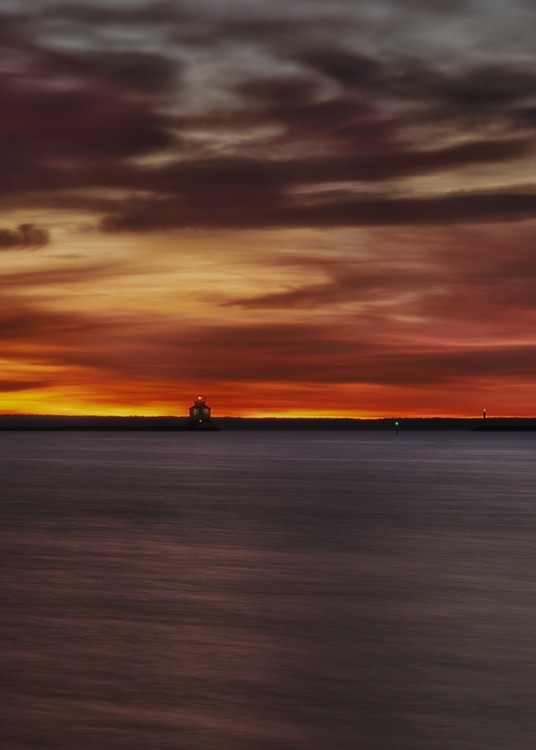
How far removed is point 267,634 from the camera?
59.7ft

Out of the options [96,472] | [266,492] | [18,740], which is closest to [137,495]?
[266,492]

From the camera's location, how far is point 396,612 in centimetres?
2056

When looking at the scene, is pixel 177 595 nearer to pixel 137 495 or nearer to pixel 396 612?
pixel 396 612

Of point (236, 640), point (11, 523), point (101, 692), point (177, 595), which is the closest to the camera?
point (101, 692)

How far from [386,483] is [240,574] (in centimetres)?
4914

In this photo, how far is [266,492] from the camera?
61.7 meters

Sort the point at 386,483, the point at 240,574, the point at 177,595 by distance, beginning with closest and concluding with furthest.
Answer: the point at 177,595 < the point at 240,574 < the point at 386,483

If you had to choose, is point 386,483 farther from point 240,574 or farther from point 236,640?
point 236,640

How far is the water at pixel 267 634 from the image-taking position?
12.4 meters

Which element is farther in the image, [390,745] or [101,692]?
[101,692]

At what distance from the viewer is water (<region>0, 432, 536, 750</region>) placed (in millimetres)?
12430

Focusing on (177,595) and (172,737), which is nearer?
(172,737)

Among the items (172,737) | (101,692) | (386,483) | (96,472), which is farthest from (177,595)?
(96,472)

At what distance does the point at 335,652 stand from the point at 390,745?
4906mm
